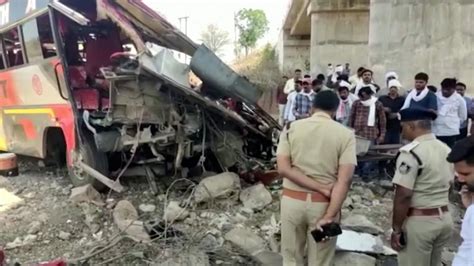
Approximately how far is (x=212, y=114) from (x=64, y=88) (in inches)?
73.6

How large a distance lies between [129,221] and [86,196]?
3.44ft

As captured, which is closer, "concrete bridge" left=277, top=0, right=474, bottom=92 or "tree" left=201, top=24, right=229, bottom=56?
"concrete bridge" left=277, top=0, right=474, bottom=92

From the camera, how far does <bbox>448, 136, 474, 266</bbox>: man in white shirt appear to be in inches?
72.7

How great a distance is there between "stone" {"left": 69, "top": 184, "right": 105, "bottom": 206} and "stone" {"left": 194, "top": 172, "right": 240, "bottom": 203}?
1163 millimetres

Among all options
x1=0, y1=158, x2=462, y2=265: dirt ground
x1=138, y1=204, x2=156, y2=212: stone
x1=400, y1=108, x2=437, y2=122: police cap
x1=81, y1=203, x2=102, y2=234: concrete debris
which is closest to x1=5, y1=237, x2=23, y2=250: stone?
x1=0, y1=158, x2=462, y2=265: dirt ground

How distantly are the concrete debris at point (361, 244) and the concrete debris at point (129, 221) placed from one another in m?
1.74

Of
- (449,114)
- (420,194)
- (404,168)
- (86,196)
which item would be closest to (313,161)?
(404,168)

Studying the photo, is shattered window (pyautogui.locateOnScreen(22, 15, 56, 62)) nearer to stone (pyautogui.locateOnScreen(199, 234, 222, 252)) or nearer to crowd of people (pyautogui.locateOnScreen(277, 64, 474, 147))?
stone (pyautogui.locateOnScreen(199, 234, 222, 252))

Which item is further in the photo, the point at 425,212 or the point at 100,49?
the point at 100,49

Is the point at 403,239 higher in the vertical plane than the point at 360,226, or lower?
higher

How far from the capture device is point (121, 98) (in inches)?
227

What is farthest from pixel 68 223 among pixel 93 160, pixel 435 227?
pixel 435 227

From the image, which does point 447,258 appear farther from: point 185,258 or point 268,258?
point 185,258

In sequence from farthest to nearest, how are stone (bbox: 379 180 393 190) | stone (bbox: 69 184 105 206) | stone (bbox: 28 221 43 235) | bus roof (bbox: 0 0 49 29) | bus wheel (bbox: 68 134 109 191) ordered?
stone (bbox: 379 180 393 190)
bus roof (bbox: 0 0 49 29)
bus wheel (bbox: 68 134 109 191)
stone (bbox: 69 184 105 206)
stone (bbox: 28 221 43 235)
